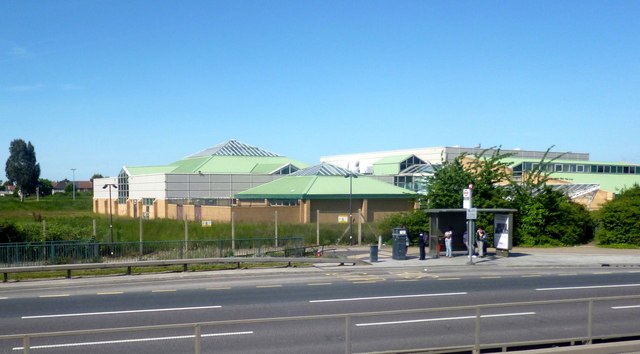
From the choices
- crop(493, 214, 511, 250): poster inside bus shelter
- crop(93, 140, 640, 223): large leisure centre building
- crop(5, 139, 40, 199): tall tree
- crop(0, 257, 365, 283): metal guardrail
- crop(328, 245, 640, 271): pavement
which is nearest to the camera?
crop(0, 257, 365, 283): metal guardrail

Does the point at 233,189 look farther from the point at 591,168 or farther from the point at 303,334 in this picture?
the point at 303,334

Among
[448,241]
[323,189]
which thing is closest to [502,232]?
[448,241]

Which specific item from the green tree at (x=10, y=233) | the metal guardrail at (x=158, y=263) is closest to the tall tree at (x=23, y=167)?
the green tree at (x=10, y=233)

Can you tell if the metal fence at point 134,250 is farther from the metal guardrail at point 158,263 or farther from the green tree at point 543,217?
the green tree at point 543,217

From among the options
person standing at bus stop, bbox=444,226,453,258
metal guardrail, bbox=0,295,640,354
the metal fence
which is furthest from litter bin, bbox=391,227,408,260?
metal guardrail, bbox=0,295,640,354

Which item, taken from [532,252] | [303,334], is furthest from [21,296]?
[532,252]

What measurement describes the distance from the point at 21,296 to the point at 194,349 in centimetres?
1329

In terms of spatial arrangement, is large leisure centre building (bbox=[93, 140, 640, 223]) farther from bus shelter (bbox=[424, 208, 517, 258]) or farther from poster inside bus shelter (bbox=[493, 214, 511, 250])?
poster inside bus shelter (bbox=[493, 214, 511, 250])

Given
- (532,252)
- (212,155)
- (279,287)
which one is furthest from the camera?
(212,155)

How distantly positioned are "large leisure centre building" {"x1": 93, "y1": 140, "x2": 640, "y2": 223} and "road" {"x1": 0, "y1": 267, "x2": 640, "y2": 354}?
18325mm

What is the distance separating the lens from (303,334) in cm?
1168

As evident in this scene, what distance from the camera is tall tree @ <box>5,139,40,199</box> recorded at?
13425 centimetres

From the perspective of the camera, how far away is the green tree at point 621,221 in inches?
1551

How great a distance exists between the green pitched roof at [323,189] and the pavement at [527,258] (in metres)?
16.7
